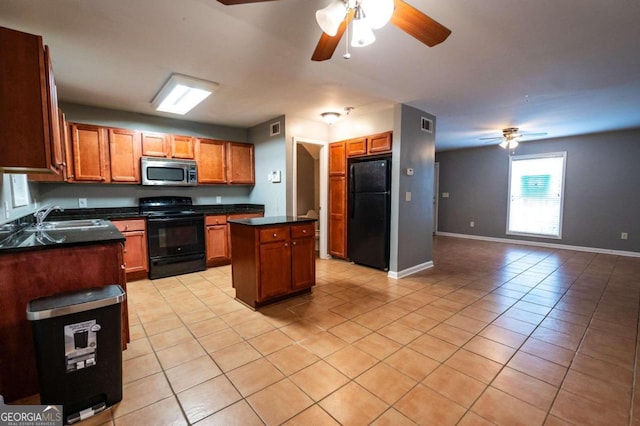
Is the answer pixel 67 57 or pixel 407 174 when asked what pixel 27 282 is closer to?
pixel 67 57

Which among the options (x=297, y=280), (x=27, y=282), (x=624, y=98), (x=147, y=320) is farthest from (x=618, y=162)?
(x=27, y=282)

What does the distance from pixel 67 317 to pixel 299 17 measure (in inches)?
86.9

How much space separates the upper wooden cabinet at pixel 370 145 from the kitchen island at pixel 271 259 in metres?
1.64

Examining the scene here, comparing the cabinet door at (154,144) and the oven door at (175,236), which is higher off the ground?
the cabinet door at (154,144)

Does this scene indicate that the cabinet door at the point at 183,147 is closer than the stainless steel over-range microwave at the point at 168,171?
No

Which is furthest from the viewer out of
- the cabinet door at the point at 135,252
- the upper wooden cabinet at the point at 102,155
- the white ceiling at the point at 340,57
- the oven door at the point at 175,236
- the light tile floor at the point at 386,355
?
the oven door at the point at 175,236

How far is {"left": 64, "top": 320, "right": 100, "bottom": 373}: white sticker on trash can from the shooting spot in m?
1.43

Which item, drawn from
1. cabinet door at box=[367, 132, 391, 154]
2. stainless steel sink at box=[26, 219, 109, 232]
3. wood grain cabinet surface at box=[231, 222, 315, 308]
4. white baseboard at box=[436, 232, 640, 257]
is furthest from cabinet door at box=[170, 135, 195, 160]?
white baseboard at box=[436, 232, 640, 257]

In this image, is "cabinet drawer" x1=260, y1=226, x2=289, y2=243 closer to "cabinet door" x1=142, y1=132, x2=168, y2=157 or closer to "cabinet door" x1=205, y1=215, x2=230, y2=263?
"cabinet door" x1=205, y1=215, x2=230, y2=263

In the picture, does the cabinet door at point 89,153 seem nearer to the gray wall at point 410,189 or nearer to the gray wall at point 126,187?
the gray wall at point 126,187

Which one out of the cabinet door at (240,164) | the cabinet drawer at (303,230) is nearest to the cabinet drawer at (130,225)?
the cabinet door at (240,164)

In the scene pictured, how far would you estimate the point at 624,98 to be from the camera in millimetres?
3463

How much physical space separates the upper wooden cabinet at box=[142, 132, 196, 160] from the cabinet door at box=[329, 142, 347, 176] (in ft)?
7.37

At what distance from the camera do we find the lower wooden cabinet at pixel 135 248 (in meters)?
3.72
